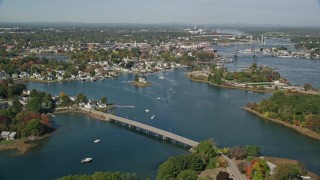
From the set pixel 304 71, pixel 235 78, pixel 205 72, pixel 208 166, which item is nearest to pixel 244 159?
pixel 208 166

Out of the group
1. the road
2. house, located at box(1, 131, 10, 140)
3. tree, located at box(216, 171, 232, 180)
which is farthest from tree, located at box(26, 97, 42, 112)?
tree, located at box(216, 171, 232, 180)

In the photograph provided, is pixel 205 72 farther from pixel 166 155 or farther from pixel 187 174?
pixel 187 174

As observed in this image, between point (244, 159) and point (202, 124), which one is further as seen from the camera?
point (202, 124)

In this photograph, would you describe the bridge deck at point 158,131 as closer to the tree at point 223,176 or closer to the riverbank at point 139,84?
the tree at point 223,176

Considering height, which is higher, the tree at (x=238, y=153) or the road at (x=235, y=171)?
the tree at (x=238, y=153)

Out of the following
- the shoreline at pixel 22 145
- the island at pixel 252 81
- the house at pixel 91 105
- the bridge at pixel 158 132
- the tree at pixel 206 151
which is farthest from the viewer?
the island at pixel 252 81

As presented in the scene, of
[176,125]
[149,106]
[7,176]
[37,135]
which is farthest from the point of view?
[149,106]

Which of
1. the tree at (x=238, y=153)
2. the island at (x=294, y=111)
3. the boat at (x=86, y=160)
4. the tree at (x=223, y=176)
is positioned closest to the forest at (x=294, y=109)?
the island at (x=294, y=111)
